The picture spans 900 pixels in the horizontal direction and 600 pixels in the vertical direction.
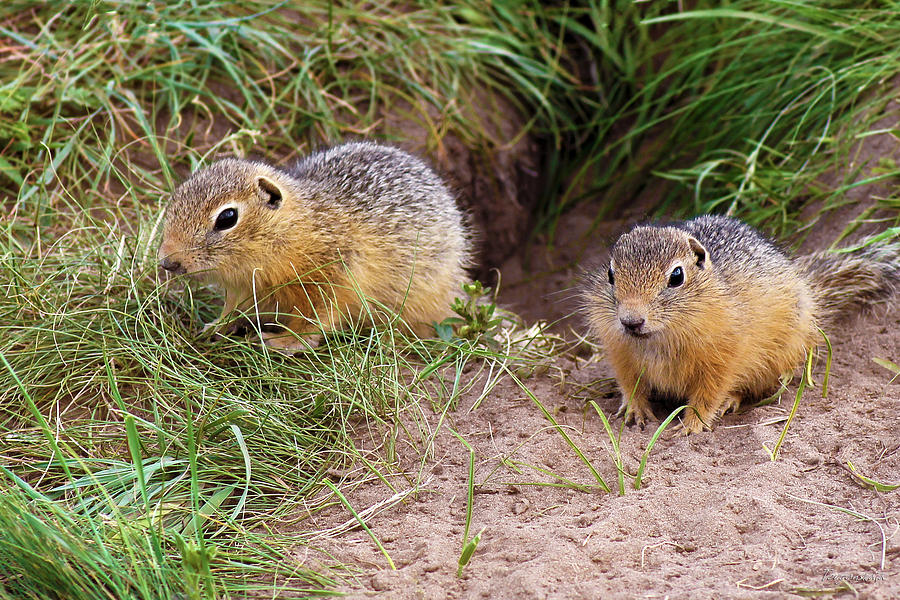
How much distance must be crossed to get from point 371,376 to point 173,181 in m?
2.50

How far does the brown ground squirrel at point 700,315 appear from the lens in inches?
186

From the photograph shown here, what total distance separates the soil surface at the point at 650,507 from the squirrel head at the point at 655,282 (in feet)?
1.91

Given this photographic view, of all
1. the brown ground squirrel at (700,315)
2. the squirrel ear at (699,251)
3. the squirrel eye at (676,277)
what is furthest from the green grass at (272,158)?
the squirrel ear at (699,251)

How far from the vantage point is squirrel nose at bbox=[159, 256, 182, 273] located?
498cm

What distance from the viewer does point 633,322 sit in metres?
4.54

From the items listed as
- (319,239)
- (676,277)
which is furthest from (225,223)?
(676,277)

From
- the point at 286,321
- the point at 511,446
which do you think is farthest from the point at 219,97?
the point at 511,446

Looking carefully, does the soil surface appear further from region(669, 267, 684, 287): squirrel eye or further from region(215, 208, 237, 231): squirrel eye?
region(215, 208, 237, 231): squirrel eye

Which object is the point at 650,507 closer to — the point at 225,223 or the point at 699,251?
the point at 699,251

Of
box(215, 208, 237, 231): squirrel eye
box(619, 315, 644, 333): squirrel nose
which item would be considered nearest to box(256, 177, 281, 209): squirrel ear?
box(215, 208, 237, 231): squirrel eye

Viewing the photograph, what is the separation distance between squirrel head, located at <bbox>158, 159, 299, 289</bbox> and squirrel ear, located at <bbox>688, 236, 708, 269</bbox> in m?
2.27

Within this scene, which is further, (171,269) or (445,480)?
(171,269)

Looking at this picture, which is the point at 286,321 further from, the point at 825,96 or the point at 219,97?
the point at 825,96

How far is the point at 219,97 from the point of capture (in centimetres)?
717
